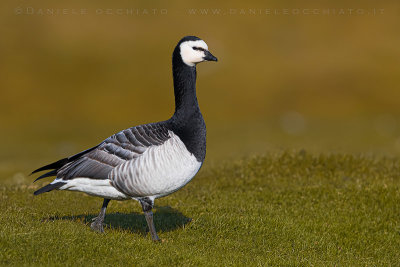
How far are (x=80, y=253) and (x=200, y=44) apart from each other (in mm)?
4415

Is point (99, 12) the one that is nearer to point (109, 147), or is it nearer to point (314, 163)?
point (314, 163)

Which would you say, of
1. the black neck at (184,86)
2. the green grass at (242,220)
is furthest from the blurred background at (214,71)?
the black neck at (184,86)

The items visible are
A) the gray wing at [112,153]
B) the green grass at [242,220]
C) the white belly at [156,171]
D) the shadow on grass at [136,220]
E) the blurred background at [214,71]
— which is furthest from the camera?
the blurred background at [214,71]

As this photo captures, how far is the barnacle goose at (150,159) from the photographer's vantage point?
360 inches

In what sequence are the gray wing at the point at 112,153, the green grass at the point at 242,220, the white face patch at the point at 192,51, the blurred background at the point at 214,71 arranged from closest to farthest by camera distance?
1. the green grass at the point at 242,220
2. the gray wing at the point at 112,153
3. the white face patch at the point at 192,51
4. the blurred background at the point at 214,71

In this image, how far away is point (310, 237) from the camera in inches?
444

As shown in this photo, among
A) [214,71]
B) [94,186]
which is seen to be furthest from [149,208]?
[214,71]

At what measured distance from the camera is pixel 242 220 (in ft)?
37.8

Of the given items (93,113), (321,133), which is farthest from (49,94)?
(321,133)

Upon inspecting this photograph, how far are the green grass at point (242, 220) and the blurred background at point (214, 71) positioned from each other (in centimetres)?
1873

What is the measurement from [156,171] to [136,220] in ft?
9.67

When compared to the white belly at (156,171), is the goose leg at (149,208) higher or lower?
lower

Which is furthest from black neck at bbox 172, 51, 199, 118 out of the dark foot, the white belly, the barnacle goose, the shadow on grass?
the shadow on grass

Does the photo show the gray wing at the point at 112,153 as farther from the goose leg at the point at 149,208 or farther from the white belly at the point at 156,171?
the goose leg at the point at 149,208
